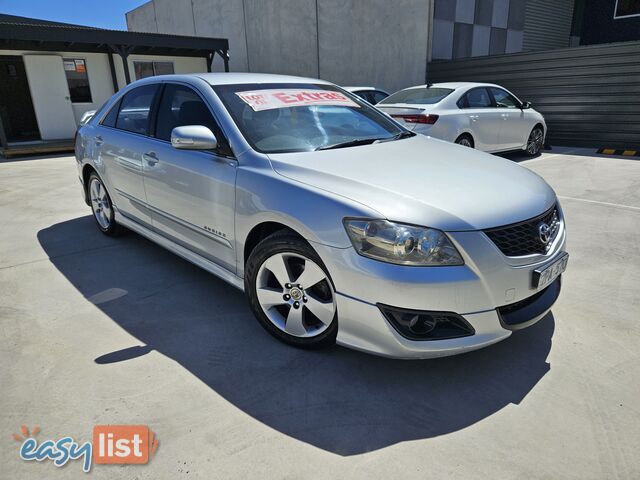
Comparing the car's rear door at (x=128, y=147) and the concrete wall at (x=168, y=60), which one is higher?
the concrete wall at (x=168, y=60)

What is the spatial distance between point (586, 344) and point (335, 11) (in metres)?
14.4

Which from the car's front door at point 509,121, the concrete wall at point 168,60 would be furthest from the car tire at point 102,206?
the concrete wall at point 168,60

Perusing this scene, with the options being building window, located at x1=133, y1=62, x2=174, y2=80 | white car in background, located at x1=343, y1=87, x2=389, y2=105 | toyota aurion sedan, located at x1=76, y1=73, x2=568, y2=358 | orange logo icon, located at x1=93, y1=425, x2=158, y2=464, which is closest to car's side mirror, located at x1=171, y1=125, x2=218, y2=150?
toyota aurion sedan, located at x1=76, y1=73, x2=568, y2=358

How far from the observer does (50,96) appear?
13281 mm

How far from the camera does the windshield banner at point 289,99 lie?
3.18 m

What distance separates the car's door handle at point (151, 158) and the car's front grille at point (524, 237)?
2534 mm

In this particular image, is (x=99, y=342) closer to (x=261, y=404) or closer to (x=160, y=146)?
(x=261, y=404)

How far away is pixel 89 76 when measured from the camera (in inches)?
552

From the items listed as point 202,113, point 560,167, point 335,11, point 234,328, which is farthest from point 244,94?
point 335,11

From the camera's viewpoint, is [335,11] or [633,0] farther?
[633,0]

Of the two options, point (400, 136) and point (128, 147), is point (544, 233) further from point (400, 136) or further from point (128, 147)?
point (128, 147)

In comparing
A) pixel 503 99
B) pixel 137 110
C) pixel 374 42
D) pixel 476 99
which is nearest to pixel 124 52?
pixel 374 42

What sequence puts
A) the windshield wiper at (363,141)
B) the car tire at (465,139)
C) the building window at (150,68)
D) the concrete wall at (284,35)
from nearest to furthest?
the windshield wiper at (363,141) → the car tire at (465,139) → the concrete wall at (284,35) → the building window at (150,68)

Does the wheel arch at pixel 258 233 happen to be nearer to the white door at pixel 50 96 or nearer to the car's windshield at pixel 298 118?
the car's windshield at pixel 298 118
